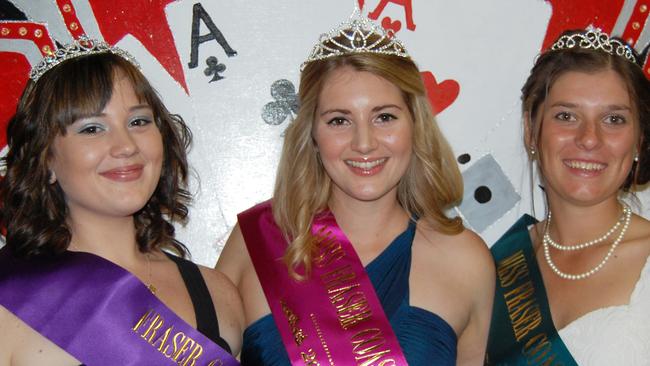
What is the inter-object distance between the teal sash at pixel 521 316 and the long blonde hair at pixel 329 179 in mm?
227

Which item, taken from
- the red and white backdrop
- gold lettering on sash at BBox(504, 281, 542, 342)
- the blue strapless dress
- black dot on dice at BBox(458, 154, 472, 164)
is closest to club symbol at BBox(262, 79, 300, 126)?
the red and white backdrop

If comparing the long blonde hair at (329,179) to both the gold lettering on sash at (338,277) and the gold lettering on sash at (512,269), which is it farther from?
the gold lettering on sash at (512,269)

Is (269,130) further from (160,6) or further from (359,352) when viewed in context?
(359,352)

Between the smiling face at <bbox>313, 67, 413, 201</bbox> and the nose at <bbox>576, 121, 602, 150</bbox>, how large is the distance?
452mm

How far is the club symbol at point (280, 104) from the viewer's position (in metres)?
2.64

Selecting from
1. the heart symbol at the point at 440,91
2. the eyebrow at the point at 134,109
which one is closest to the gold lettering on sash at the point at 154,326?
the eyebrow at the point at 134,109

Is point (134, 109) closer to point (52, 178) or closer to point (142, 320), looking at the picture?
point (52, 178)

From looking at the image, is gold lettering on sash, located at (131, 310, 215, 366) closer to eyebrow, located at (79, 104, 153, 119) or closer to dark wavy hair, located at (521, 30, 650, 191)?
eyebrow, located at (79, 104, 153, 119)

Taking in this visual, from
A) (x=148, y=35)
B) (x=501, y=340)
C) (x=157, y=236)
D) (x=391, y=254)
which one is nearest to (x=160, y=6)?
(x=148, y=35)

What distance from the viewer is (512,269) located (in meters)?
2.29

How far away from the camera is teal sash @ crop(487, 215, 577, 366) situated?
2080 millimetres

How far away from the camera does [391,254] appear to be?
2.20 metres

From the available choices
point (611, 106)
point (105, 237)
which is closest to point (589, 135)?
point (611, 106)

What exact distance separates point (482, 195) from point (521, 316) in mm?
680
